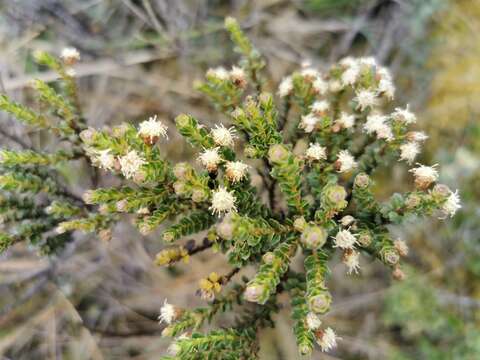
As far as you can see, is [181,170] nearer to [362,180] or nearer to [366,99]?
[362,180]

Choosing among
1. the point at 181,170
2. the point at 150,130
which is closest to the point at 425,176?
the point at 181,170

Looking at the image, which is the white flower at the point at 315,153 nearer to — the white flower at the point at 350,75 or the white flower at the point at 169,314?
the white flower at the point at 350,75

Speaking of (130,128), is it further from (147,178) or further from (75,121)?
(75,121)

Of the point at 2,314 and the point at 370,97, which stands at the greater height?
the point at 370,97

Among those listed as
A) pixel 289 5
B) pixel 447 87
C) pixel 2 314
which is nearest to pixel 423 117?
pixel 447 87

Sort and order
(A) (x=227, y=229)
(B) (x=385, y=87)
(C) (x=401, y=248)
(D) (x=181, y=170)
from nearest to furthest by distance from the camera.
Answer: (A) (x=227, y=229), (D) (x=181, y=170), (C) (x=401, y=248), (B) (x=385, y=87)
